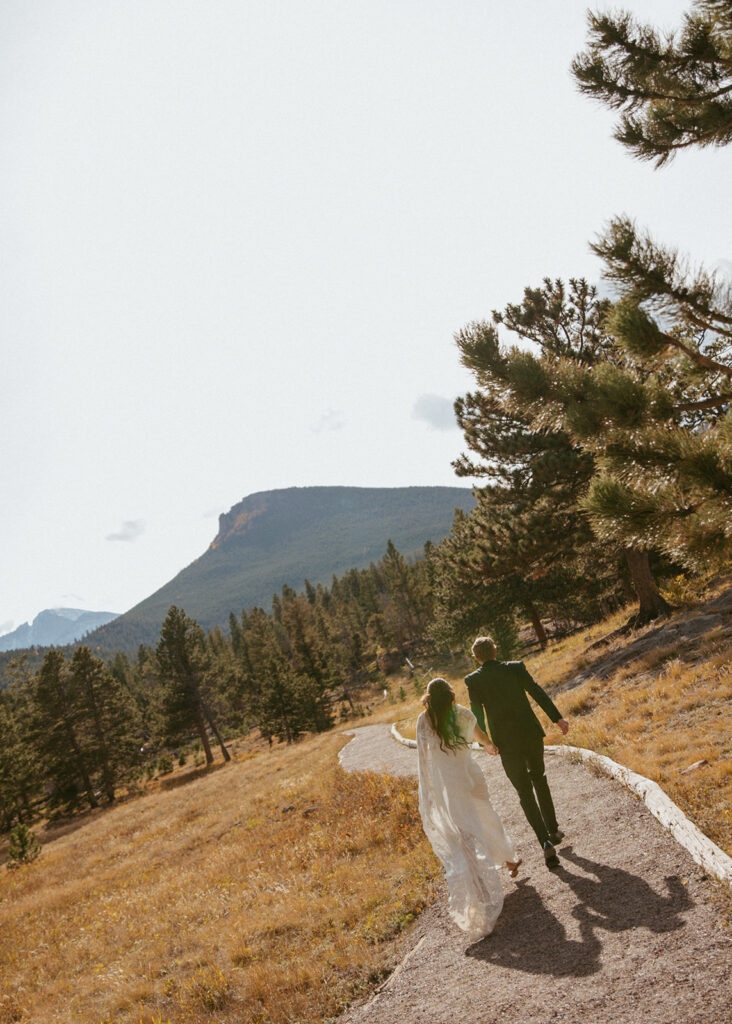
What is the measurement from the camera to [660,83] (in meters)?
5.75

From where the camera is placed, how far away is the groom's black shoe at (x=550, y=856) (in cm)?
531

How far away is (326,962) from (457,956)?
1.59m

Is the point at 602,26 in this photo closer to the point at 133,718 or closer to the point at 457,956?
the point at 457,956

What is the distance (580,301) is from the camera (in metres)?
15.5

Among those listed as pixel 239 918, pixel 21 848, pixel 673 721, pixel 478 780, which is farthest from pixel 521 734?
pixel 21 848

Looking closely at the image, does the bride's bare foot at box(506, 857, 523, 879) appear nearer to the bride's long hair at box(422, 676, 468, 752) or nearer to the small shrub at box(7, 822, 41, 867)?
the bride's long hair at box(422, 676, 468, 752)

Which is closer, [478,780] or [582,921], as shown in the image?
[582,921]

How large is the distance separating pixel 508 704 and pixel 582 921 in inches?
72.1

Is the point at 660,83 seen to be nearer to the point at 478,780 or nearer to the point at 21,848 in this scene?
the point at 478,780

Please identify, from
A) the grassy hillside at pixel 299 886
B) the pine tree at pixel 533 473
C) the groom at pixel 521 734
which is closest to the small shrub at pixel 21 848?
the grassy hillside at pixel 299 886

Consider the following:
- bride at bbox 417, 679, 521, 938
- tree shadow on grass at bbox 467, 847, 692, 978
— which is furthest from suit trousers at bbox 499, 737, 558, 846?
tree shadow on grass at bbox 467, 847, 692, 978

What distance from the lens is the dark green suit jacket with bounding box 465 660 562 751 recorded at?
18.1ft

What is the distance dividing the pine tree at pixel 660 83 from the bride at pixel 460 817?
6.39m

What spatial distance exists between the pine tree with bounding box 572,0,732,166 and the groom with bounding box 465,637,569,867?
19.7 ft
